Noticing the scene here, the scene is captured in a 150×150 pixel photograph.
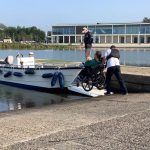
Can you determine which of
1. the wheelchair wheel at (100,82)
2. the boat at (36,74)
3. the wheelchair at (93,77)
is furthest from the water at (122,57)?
the wheelchair wheel at (100,82)

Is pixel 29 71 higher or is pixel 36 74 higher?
pixel 29 71

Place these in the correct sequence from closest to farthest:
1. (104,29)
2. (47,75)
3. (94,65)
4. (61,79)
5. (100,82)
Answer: (94,65)
(100,82)
(61,79)
(47,75)
(104,29)

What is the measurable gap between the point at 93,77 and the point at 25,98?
4.56m

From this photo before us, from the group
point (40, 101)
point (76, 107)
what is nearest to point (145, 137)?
point (76, 107)

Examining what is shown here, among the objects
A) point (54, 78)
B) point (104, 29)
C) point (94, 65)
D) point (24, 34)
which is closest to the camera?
Result: point (94, 65)

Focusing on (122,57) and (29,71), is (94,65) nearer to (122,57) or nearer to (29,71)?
(29,71)

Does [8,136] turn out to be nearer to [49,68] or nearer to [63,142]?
[63,142]

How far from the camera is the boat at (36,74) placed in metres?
22.1

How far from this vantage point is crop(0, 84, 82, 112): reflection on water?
1922cm

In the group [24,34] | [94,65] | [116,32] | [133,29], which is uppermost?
[133,29]

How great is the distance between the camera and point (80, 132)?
352 inches

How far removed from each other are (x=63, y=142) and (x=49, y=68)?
1479 cm

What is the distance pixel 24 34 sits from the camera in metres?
183

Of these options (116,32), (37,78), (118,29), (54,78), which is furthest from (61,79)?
(118,29)
